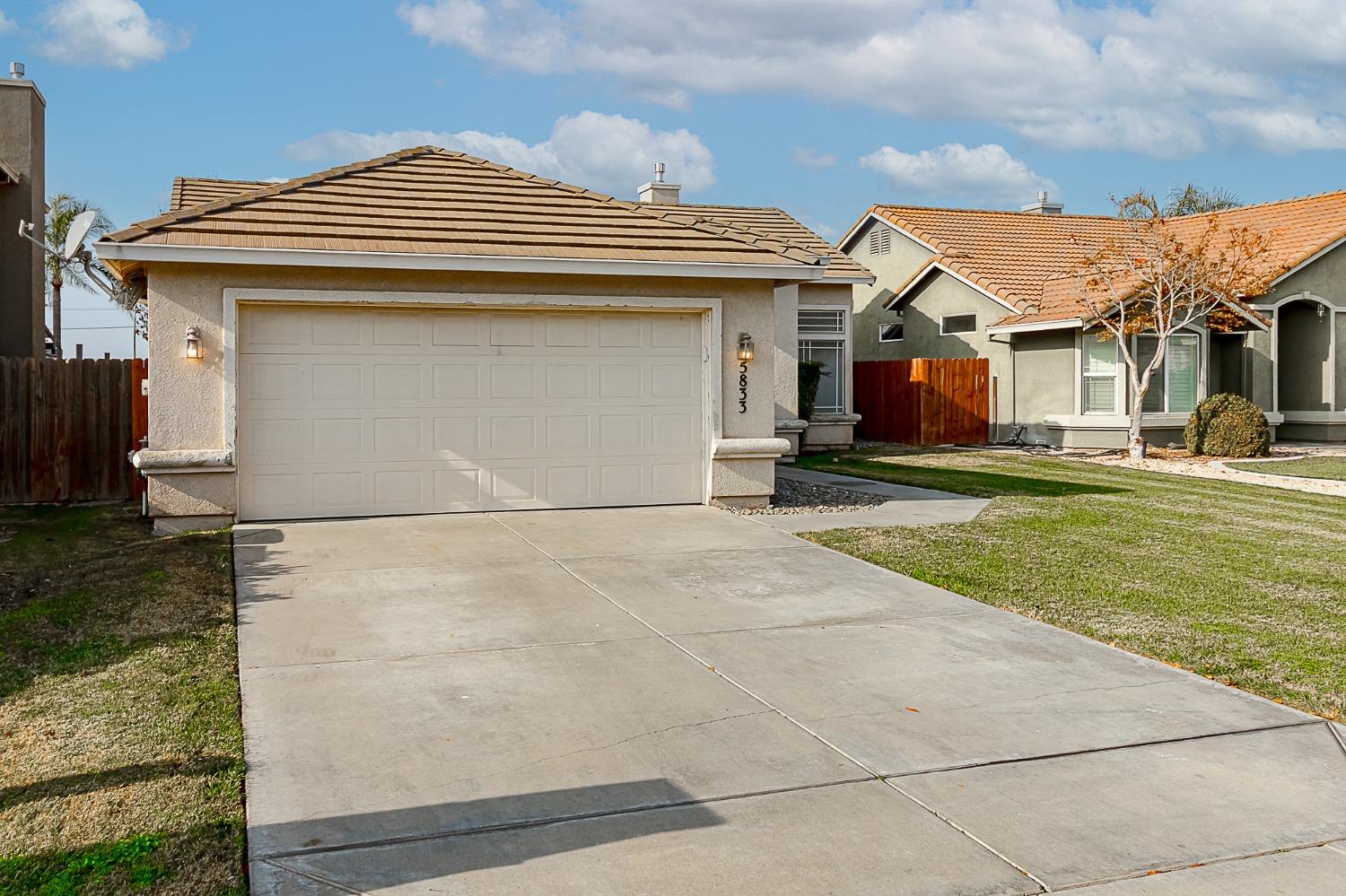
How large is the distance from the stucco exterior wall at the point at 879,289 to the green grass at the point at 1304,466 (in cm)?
1010

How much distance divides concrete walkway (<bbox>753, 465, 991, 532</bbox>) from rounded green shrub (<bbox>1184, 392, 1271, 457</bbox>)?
318 inches

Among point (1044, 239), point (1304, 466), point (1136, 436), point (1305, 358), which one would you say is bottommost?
point (1304, 466)

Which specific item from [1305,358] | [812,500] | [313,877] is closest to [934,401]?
[1305,358]

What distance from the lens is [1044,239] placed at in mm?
28844

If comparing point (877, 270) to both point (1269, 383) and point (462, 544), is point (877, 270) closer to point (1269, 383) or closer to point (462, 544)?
point (1269, 383)

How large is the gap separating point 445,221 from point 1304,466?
14.7 meters

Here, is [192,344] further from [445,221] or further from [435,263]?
[445,221]

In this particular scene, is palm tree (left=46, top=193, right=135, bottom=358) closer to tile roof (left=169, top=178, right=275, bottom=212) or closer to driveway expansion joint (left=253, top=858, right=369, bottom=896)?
tile roof (left=169, top=178, right=275, bottom=212)

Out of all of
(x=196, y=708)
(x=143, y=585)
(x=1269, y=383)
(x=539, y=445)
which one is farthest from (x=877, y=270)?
(x=196, y=708)

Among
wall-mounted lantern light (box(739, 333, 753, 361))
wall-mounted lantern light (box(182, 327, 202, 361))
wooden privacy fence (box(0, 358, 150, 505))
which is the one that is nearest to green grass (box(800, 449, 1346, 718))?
wall-mounted lantern light (box(739, 333, 753, 361))

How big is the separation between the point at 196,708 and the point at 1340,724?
18.4 feet

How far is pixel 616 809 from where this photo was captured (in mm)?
4625

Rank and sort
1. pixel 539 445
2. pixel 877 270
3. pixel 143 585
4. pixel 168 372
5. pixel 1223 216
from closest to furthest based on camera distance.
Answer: pixel 143 585
pixel 168 372
pixel 539 445
pixel 1223 216
pixel 877 270

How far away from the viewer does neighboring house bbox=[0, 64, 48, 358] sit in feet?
62.5
